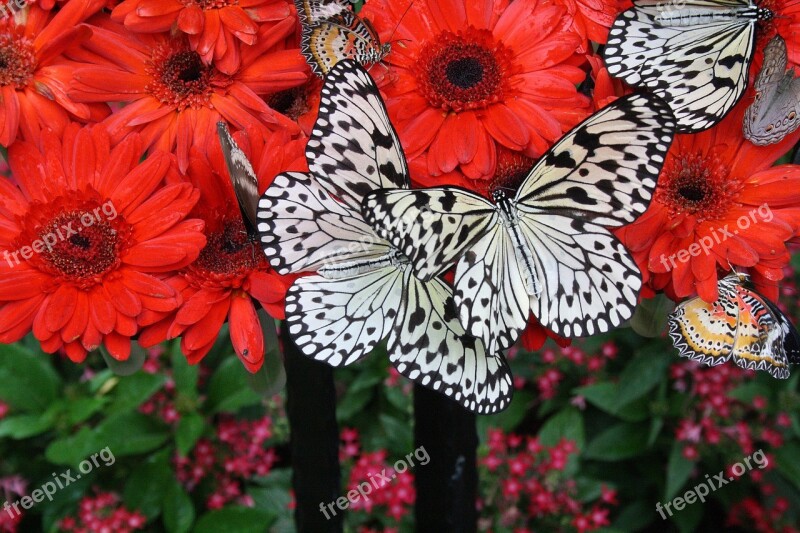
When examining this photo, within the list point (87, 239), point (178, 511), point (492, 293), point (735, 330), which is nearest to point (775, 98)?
point (735, 330)

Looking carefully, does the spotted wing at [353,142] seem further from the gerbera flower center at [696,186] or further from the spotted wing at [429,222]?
the gerbera flower center at [696,186]

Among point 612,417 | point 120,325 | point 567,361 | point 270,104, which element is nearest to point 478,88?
point 270,104

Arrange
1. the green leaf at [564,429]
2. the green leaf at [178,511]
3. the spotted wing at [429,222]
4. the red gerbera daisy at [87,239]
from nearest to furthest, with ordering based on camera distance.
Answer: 1. the spotted wing at [429,222]
2. the red gerbera daisy at [87,239]
3. the green leaf at [178,511]
4. the green leaf at [564,429]

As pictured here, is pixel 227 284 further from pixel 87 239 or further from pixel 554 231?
pixel 554 231

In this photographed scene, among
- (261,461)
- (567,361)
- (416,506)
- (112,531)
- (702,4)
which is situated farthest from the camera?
(567,361)

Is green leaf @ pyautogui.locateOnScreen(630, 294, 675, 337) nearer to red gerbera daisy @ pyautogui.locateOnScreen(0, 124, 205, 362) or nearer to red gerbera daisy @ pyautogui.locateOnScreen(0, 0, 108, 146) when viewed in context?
red gerbera daisy @ pyautogui.locateOnScreen(0, 124, 205, 362)

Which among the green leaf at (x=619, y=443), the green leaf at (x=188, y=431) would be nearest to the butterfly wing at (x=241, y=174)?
the green leaf at (x=188, y=431)

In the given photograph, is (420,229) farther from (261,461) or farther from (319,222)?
(261,461)

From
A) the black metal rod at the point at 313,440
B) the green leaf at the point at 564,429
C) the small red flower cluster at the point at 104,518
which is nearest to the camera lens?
the black metal rod at the point at 313,440
